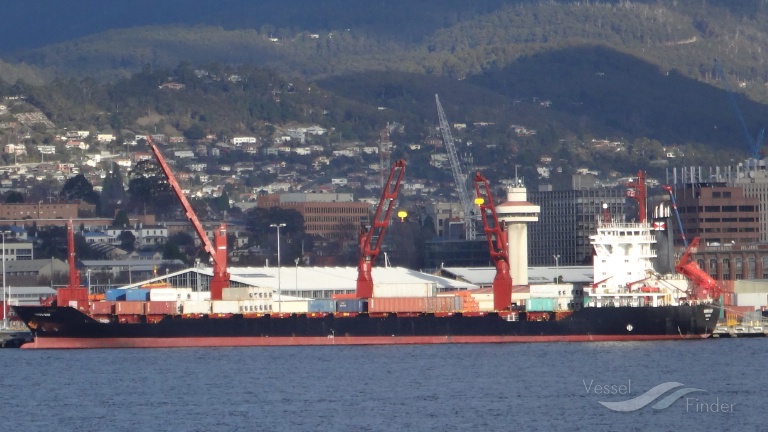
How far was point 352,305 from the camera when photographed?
3755 inches

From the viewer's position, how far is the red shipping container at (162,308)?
313ft

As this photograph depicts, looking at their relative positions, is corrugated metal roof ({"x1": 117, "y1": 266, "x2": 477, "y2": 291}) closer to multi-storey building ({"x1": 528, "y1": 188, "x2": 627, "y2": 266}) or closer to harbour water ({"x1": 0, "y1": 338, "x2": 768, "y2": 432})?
harbour water ({"x1": 0, "y1": 338, "x2": 768, "y2": 432})

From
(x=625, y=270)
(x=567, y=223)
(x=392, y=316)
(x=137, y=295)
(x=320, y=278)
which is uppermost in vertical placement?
(x=567, y=223)

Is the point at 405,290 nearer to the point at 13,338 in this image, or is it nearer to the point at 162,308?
the point at 162,308

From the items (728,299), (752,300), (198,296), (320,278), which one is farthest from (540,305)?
(320,278)

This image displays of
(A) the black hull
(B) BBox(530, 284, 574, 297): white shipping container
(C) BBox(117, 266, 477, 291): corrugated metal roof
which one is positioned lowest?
(A) the black hull

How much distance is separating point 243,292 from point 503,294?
1452 centimetres

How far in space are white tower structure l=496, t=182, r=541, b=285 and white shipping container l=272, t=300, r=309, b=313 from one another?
64.2 ft

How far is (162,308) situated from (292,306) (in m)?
7.31

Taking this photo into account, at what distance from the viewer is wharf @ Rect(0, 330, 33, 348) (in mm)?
101875

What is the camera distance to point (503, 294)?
96000 millimetres

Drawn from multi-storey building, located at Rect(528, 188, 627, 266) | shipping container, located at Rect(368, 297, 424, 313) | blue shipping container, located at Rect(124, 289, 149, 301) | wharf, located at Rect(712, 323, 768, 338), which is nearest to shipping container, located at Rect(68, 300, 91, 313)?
blue shipping container, located at Rect(124, 289, 149, 301)

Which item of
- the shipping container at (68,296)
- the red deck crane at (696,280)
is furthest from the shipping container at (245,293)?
the red deck crane at (696,280)

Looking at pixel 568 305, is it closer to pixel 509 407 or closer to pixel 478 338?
pixel 478 338
